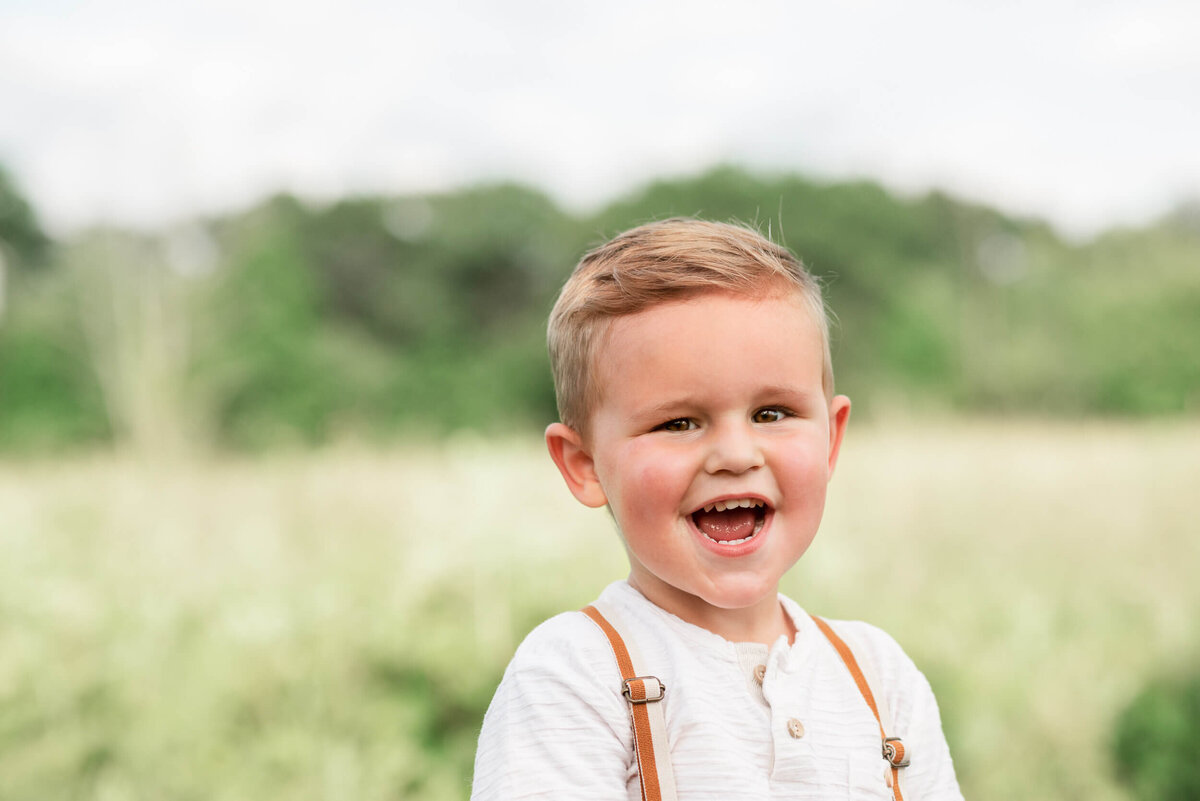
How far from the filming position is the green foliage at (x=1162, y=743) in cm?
373

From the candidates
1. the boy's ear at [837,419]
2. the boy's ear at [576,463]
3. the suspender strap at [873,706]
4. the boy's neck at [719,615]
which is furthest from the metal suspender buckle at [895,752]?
the boy's ear at [576,463]

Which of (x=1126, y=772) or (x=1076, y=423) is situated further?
(x=1076, y=423)

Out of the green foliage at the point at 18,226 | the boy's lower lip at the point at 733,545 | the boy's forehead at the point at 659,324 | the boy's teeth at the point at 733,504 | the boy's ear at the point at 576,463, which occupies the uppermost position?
the green foliage at the point at 18,226

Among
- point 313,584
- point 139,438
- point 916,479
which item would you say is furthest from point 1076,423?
point 139,438

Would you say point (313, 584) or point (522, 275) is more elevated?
point (522, 275)

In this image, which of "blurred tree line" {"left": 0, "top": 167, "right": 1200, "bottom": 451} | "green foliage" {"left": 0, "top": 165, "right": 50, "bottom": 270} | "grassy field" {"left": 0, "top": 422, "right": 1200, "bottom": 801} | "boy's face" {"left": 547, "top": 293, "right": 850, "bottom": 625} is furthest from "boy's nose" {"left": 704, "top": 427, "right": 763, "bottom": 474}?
"green foliage" {"left": 0, "top": 165, "right": 50, "bottom": 270}

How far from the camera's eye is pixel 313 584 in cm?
450

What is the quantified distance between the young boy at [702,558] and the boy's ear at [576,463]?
3cm

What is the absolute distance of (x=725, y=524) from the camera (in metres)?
1.40

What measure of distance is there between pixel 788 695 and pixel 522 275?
21.1 metres

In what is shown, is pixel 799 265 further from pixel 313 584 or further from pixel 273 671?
pixel 313 584

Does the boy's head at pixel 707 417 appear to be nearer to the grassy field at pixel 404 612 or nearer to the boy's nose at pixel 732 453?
the boy's nose at pixel 732 453

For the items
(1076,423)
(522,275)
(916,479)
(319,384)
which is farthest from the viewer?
(522,275)

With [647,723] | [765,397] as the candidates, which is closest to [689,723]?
[647,723]
